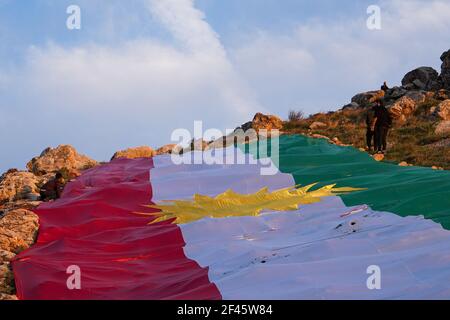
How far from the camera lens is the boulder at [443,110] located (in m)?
23.6

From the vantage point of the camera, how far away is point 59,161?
21484 millimetres

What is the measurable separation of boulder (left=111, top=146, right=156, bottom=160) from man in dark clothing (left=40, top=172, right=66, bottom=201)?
17.8 feet

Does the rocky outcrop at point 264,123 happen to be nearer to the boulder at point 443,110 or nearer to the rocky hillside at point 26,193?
the rocky hillside at point 26,193

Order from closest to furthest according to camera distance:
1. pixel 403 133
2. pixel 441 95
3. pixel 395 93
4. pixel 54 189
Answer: pixel 54 189, pixel 403 133, pixel 441 95, pixel 395 93

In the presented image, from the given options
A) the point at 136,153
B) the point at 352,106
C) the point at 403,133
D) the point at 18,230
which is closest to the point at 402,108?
the point at 403,133

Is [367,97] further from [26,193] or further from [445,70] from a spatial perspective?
[26,193]

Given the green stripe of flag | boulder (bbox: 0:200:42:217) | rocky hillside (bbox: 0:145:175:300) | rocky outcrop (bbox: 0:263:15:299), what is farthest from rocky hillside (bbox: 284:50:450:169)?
rocky outcrop (bbox: 0:263:15:299)

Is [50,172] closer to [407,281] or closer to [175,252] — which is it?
[175,252]

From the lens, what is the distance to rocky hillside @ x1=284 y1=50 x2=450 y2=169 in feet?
59.9

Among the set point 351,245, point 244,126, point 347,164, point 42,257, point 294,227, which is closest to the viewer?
point 351,245

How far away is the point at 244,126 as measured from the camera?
2625 centimetres

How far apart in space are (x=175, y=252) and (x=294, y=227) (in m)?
1.74

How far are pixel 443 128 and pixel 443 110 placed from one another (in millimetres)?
2453

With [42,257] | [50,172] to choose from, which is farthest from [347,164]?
[50,172]
